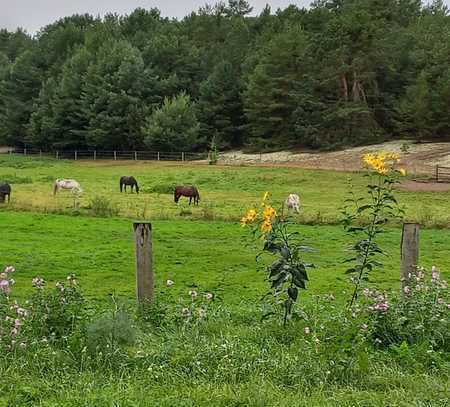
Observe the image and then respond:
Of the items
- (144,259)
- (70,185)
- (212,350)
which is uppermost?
(144,259)

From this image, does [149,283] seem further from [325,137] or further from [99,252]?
[325,137]

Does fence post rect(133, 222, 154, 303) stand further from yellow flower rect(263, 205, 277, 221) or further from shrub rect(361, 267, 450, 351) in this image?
shrub rect(361, 267, 450, 351)

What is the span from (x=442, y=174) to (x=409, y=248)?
35.8 metres

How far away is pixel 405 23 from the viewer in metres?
77.4

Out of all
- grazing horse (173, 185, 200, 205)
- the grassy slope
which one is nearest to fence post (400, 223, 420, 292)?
the grassy slope

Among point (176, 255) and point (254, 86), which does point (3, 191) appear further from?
point (254, 86)

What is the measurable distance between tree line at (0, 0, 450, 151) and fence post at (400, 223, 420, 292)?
4984cm

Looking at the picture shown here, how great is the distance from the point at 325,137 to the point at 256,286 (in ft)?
174

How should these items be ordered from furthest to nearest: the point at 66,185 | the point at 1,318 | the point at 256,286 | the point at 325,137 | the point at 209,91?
the point at 209,91 < the point at 325,137 < the point at 66,185 < the point at 256,286 < the point at 1,318

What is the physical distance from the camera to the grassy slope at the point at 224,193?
75.3ft

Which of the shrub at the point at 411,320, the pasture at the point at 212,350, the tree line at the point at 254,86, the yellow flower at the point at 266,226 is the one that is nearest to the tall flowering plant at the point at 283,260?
the yellow flower at the point at 266,226

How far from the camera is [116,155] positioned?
69562 millimetres

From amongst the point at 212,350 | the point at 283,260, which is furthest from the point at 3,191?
the point at 212,350

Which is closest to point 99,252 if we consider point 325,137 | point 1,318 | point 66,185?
point 1,318
